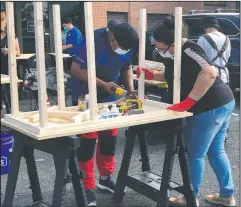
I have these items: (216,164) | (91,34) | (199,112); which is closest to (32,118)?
(91,34)

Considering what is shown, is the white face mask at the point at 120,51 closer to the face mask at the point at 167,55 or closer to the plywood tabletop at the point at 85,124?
the face mask at the point at 167,55

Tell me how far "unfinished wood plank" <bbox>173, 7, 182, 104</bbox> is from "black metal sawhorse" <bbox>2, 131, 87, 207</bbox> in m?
0.87

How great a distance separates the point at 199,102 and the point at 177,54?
43 centimetres

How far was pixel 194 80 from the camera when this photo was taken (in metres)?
3.18

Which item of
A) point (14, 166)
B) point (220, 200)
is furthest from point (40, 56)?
point (220, 200)

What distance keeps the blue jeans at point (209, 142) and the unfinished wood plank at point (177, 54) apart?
0.26 m

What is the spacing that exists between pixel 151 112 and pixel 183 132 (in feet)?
0.97

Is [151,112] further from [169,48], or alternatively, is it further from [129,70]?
[129,70]

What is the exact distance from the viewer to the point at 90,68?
275 cm

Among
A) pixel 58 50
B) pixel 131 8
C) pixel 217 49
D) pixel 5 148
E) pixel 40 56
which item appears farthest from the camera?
pixel 131 8

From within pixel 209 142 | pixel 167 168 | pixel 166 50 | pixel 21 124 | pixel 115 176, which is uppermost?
pixel 166 50

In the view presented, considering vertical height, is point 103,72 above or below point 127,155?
above

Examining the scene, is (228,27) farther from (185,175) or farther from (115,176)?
(185,175)

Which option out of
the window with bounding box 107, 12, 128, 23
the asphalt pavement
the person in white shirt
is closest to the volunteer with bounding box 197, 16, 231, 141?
the person in white shirt
